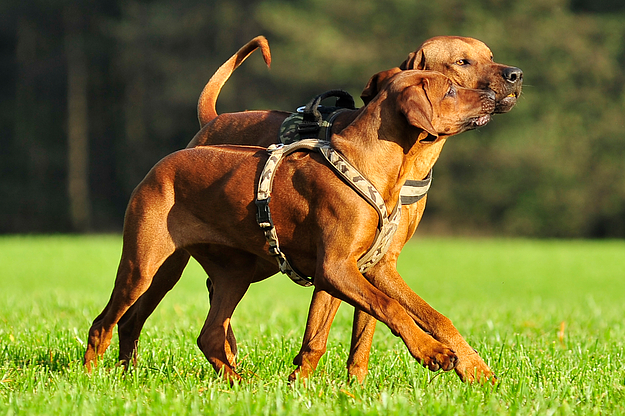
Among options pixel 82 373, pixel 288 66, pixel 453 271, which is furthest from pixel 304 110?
pixel 288 66

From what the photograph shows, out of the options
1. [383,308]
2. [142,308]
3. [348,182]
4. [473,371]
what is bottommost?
[142,308]

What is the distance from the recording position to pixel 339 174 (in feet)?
13.7

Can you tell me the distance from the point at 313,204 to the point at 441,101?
2.79ft

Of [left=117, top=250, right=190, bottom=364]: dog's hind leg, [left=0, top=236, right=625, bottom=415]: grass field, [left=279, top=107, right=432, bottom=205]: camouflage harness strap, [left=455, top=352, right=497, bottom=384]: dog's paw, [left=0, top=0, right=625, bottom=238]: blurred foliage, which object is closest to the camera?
[left=0, top=236, right=625, bottom=415]: grass field

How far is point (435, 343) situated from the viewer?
3.86 m

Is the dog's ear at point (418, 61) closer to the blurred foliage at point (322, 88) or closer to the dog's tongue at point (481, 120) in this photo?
the dog's tongue at point (481, 120)

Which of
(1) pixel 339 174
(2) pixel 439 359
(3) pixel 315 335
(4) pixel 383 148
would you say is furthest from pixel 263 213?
(2) pixel 439 359

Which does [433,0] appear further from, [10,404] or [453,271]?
[10,404]

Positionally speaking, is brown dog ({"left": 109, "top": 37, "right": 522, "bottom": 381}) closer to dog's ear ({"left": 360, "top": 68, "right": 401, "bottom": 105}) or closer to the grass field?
dog's ear ({"left": 360, "top": 68, "right": 401, "bottom": 105})

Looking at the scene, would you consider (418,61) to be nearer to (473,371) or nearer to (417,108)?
(417,108)

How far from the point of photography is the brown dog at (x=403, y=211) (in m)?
4.27

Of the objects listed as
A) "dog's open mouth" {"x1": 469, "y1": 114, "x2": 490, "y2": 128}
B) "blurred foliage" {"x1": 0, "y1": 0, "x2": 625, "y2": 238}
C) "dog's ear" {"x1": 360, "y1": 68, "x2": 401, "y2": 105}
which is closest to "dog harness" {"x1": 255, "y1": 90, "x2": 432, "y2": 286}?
"dog's ear" {"x1": 360, "y1": 68, "x2": 401, "y2": 105}

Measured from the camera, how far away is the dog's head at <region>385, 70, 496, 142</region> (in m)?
4.08

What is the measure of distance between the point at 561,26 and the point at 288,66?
1056cm
